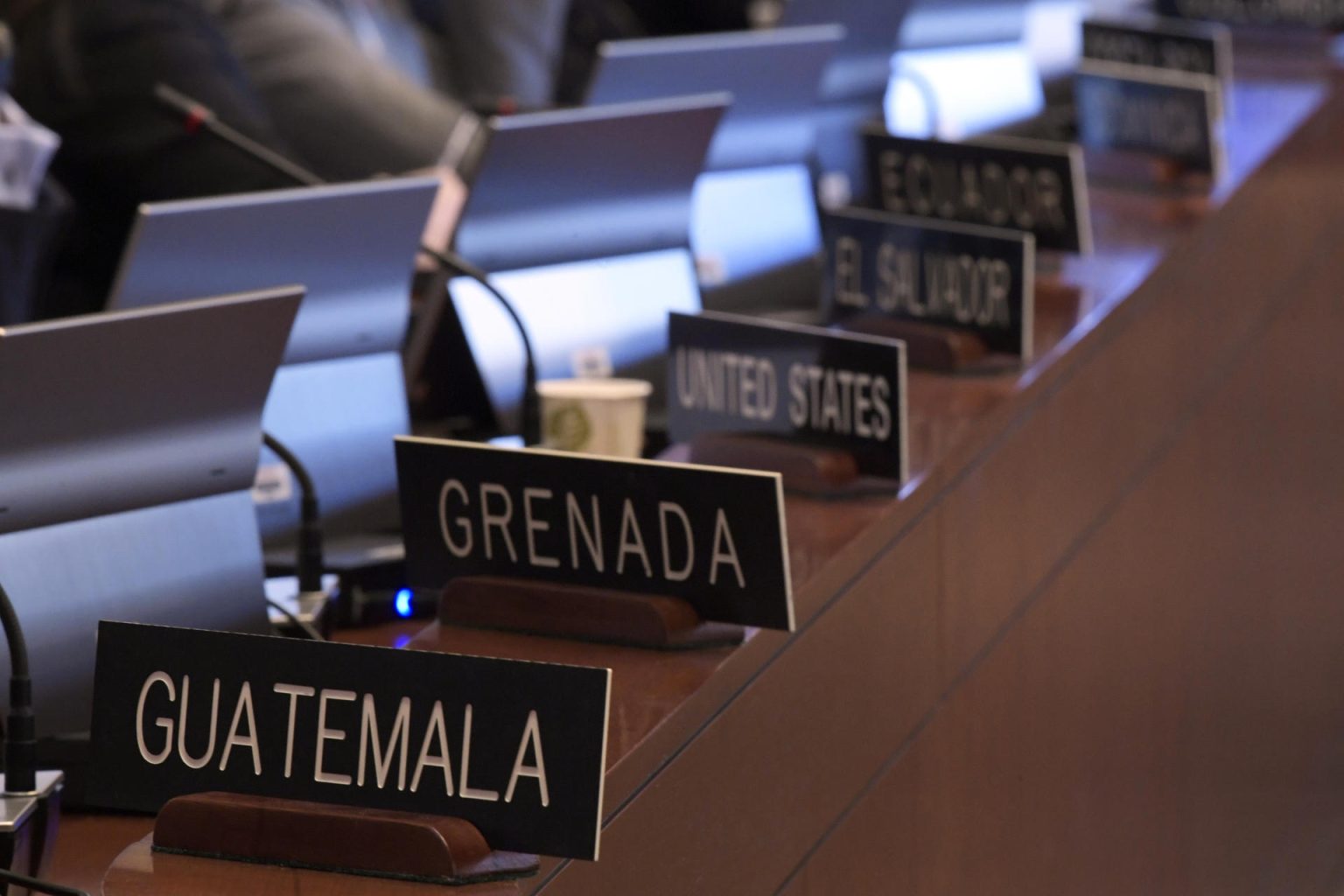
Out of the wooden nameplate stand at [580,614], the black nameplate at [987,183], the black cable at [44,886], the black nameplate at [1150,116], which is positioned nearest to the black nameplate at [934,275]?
the black nameplate at [987,183]

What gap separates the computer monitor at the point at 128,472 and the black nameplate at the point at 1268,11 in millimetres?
3416

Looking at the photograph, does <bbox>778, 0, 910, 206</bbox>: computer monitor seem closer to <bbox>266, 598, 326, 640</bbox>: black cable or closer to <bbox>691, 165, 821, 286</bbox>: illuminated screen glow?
<bbox>691, 165, 821, 286</bbox>: illuminated screen glow

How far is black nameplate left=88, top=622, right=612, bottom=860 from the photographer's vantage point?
863 mm

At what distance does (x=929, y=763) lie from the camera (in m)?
1.42

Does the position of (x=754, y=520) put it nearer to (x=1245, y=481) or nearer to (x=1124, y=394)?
(x=1124, y=394)

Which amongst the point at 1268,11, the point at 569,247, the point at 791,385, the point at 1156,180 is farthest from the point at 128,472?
the point at 1268,11

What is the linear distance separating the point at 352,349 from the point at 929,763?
0.55 meters

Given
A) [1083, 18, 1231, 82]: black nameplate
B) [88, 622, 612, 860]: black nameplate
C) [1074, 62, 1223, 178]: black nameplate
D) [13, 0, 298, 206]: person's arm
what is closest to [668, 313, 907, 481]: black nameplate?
[88, 622, 612, 860]: black nameplate

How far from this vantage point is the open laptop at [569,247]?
68.0 inches

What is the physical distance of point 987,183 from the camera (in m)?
2.09

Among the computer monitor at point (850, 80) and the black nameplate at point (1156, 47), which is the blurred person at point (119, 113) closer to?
the computer monitor at point (850, 80)

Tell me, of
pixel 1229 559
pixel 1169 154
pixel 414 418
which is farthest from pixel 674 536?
pixel 1169 154

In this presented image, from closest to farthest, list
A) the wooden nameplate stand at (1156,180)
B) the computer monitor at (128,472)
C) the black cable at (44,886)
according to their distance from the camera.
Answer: the black cable at (44,886) → the computer monitor at (128,472) → the wooden nameplate stand at (1156,180)

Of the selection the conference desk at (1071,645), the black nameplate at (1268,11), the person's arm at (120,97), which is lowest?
the conference desk at (1071,645)
